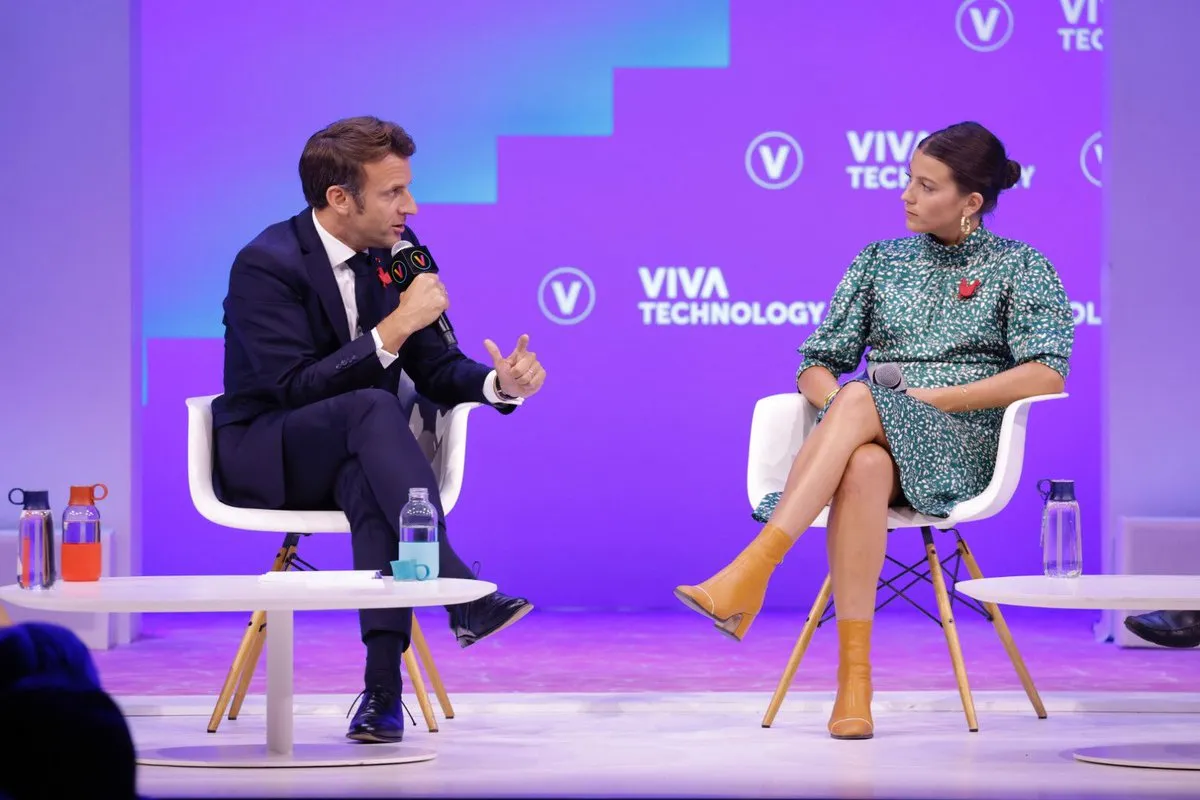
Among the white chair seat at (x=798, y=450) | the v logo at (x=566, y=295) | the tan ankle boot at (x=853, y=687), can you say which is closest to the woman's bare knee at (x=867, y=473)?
the white chair seat at (x=798, y=450)

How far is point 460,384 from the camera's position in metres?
3.54

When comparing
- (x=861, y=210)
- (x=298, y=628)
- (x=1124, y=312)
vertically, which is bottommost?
(x=298, y=628)

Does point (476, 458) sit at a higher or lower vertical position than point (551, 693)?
Answer: higher

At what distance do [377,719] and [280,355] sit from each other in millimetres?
777

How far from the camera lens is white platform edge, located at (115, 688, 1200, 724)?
3.52 meters

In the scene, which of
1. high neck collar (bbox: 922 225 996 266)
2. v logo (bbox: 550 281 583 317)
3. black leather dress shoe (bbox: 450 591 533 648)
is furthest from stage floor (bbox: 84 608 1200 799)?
v logo (bbox: 550 281 583 317)

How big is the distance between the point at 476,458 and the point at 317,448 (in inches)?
102

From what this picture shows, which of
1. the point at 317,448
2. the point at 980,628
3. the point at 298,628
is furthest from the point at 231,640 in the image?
the point at 980,628

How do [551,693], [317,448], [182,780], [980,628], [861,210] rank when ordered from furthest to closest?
[861,210] → [980,628] → [551,693] → [317,448] → [182,780]

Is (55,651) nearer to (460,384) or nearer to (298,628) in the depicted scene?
(460,384)

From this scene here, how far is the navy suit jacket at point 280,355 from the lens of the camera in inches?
130

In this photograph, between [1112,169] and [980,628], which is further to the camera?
[980,628]

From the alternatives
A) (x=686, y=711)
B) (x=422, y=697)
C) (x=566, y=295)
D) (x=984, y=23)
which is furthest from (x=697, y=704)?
(x=984, y=23)

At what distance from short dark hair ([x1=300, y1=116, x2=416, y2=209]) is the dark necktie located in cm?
14
